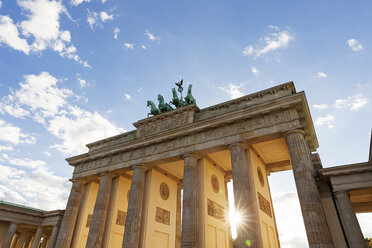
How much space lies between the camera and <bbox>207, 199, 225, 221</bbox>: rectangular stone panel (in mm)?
19614

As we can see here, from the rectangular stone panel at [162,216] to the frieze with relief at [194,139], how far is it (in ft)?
17.0

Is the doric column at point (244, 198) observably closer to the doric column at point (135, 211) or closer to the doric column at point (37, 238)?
the doric column at point (135, 211)

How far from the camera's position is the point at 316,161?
1777 cm

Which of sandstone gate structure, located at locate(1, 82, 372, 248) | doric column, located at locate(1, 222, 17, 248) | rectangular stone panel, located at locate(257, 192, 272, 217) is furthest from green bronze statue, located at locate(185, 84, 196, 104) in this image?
doric column, located at locate(1, 222, 17, 248)

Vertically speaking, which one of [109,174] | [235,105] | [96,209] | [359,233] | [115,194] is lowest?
[359,233]

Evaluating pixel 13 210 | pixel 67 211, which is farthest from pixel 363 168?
pixel 13 210

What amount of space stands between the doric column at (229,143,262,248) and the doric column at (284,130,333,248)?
9.50 feet

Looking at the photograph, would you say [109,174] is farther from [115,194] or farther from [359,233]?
[359,233]

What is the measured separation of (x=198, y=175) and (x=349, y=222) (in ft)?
33.8

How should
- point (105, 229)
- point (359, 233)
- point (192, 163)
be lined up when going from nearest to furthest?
point (359, 233) → point (192, 163) → point (105, 229)

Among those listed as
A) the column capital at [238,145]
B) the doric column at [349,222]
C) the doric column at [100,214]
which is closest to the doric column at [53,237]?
the doric column at [100,214]

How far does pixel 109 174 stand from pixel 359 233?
64.4 feet

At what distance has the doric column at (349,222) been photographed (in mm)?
12209

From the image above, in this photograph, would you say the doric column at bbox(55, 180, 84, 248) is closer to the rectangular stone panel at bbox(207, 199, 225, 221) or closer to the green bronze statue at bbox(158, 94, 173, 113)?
the green bronze statue at bbox(158, 94, 173, 113)
